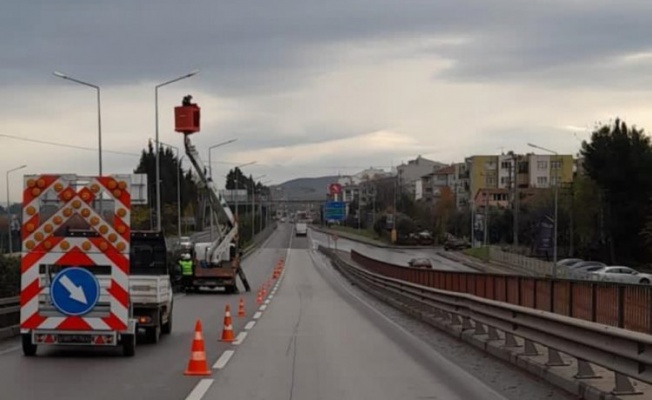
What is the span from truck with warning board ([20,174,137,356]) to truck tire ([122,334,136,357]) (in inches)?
3.2

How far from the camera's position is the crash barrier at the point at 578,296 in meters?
12.7

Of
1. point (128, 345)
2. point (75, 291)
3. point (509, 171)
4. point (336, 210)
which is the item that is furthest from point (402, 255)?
point (75, 291)

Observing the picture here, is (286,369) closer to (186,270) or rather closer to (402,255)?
(186,270)

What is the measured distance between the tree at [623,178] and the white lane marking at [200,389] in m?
71.6

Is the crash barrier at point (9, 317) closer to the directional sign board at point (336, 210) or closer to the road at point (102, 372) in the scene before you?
the road at point (102, 372)

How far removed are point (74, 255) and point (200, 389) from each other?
4.86m

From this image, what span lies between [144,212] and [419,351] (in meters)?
65.0

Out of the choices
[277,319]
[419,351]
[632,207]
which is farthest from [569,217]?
[419,351]

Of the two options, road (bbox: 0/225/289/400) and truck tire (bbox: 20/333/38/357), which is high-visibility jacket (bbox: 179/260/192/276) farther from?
truck tire (bbox: 20/333/38/357)

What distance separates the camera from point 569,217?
3745 inches

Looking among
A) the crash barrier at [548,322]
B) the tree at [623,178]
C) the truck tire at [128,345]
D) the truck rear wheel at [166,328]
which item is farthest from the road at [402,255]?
the truck tire at [128,345]

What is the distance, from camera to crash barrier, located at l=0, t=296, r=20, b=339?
20.7 metres

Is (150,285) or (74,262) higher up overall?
(74,262)

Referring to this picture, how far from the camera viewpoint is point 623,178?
3204 inches
